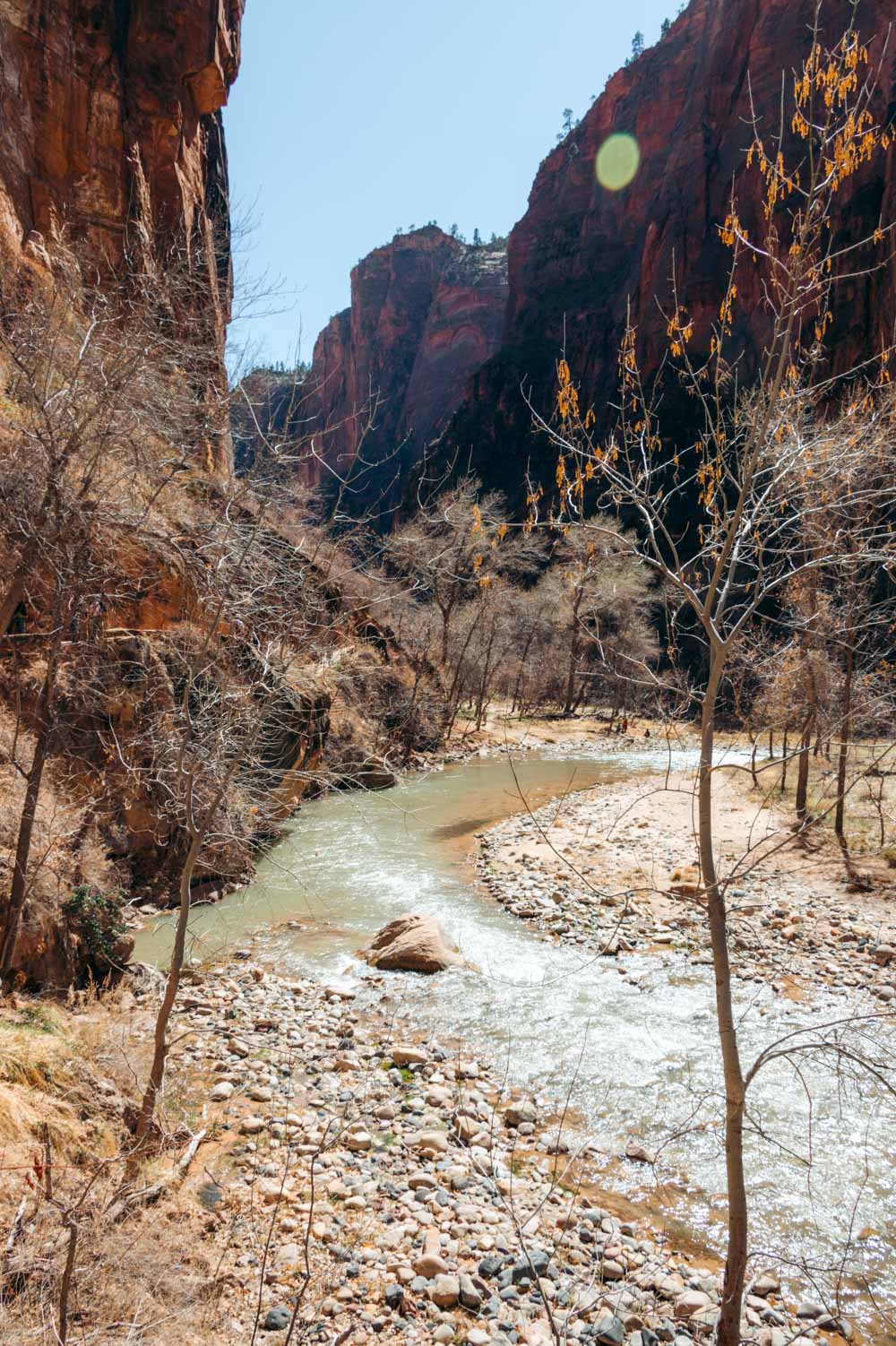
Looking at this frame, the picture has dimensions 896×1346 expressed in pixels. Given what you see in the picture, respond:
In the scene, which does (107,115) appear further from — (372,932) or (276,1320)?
(276,1320)

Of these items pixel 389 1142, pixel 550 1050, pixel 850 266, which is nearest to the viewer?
pixel 389 1142

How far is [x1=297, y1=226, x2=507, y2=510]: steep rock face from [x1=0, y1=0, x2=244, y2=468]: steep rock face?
244 ft

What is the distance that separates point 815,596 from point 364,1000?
32.1 feet

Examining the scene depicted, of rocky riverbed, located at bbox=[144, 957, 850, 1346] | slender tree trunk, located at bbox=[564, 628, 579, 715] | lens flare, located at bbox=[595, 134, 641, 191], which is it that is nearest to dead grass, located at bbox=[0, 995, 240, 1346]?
rocky riverbed, located at bbox=[144, 957, 850, 1346]

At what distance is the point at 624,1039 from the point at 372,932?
3.74 metres

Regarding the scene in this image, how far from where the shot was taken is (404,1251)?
163 inches

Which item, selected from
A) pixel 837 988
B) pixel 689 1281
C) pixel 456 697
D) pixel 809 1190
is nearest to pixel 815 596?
pixel 837 988

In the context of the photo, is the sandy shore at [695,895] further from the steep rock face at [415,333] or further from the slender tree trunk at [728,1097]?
the steep rock face at [415,333]

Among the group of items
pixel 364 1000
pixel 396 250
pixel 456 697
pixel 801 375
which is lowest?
pixel 364 1000

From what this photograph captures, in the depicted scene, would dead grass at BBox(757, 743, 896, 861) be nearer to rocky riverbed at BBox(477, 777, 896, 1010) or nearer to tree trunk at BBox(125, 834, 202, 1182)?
rocky riverbed at BBox(477, 777, 896, 1010)

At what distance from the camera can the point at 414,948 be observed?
8.27 metres

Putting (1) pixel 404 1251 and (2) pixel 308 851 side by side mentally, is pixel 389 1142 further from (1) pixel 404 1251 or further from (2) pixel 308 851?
(2) pixel 308 851

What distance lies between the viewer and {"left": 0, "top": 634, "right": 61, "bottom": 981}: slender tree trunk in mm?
5516

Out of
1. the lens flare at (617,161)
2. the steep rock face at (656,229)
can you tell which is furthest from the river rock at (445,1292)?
the lens flare at (617,161)
